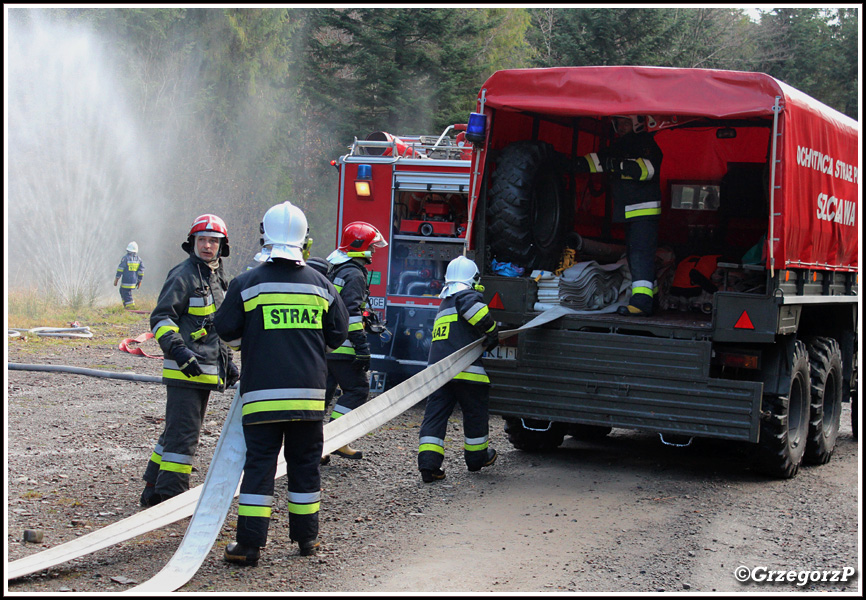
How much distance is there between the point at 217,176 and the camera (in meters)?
29.2

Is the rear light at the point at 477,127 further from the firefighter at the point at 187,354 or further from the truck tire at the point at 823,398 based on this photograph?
the truck tire at the point at 823,398

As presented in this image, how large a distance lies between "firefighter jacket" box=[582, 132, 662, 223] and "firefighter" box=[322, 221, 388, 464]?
195 cm

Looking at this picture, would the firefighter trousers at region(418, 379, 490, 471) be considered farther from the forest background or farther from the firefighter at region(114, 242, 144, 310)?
the forest background

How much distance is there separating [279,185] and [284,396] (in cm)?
2560

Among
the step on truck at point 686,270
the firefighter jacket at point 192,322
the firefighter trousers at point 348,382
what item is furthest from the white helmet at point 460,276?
the firefighter jacket at point 192,322

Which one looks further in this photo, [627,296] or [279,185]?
[279,185]

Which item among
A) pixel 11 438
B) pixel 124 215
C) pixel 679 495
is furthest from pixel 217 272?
pixel 124 215

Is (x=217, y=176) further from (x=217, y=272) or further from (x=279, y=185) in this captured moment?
(x=217, y=272)

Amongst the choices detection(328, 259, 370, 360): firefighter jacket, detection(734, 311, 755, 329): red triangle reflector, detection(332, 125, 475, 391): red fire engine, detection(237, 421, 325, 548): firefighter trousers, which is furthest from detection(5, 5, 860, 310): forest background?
detection(734, 311, 755, 329): red triangle reflector

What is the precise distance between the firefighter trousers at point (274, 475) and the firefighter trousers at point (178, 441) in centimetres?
84

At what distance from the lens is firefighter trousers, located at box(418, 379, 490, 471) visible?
6.03 meters

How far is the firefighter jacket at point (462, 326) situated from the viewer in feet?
19.8

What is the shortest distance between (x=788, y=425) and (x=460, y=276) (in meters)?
2.66

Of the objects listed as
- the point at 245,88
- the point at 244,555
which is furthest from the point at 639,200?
the point at 245,88
